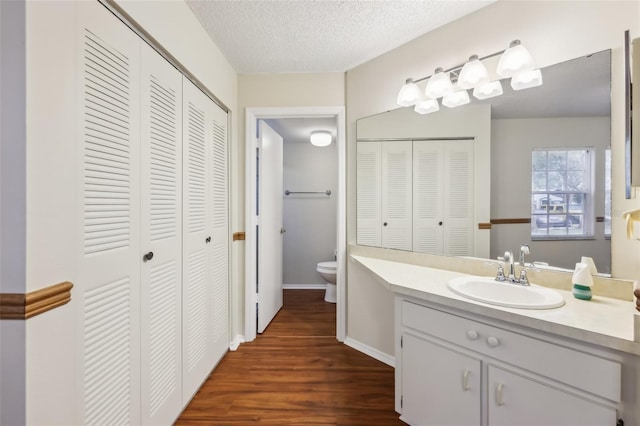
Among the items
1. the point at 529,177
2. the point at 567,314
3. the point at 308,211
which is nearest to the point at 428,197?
the point at 529,177

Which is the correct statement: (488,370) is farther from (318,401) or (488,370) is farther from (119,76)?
(119,76)

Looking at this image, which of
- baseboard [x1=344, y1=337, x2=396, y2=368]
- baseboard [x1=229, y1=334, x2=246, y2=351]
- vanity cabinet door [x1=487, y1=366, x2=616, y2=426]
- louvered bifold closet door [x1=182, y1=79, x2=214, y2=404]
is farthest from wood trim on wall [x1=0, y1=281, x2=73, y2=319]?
baseboard [x1=344, y1=337, x2=396, y2=368]

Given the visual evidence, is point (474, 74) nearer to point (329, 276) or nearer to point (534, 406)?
point (534, 406)

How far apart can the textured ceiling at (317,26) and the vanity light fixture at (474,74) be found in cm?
36

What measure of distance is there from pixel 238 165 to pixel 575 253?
230 cm

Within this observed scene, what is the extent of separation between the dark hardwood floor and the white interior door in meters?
0.34

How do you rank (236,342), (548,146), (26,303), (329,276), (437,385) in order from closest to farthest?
(26,303) < (437,385) < (548,146) < (236,342) < (329,276)

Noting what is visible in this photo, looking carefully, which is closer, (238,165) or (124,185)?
(124,185)

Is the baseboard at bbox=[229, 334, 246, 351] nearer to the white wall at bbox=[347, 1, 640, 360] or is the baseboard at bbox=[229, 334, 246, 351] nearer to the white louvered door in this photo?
the white wall at bbox=[347, 1, 640, 360]

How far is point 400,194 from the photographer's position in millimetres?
2059

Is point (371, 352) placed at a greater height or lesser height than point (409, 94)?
lesser

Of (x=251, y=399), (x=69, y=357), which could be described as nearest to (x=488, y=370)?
(x=251, y=399)

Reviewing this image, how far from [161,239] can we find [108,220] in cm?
34

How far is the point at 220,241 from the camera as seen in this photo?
2.12 meters
